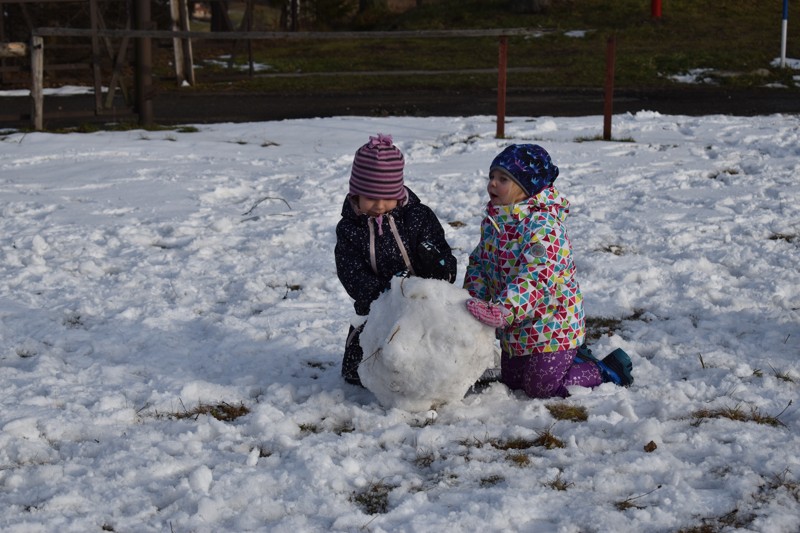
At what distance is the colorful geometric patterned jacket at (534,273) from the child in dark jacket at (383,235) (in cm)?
22

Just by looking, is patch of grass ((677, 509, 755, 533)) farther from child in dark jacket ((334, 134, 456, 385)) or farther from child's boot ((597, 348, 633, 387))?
child in dark jacket ((334, 134, 456, 385))

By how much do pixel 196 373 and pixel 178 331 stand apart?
64cm

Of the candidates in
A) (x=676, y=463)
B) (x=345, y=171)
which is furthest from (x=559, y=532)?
(x=345, y=171)

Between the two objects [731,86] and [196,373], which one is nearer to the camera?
[196,373]

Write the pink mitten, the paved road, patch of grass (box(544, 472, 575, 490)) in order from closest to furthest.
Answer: patch of grass (box(544, 472, 575, 490))
the pink mitten
the paved road

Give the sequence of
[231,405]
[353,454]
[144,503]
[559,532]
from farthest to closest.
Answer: [231,405], [353,454], [144,503], [559,532]

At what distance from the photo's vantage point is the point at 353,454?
3795 mm

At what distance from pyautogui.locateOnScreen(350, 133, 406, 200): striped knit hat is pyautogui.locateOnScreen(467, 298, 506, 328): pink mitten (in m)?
0.59

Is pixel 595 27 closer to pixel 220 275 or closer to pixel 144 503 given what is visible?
pixel 220 275

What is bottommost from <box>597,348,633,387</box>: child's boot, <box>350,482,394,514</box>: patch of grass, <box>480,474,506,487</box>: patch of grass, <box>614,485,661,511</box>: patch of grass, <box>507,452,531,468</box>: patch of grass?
<box>350,482,394,514</box>: patch of grass

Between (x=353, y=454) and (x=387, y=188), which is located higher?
(x=387, y=188)

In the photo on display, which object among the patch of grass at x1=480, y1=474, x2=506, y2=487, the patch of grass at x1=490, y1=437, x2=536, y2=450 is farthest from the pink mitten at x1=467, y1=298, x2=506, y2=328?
the patch of grass at x1=480, y1=474, x2=506, y2=487

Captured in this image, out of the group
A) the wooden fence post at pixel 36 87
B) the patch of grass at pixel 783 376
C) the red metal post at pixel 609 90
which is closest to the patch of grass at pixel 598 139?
the red metal post at pixel 609 90

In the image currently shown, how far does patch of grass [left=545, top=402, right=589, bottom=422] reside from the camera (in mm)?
4113
